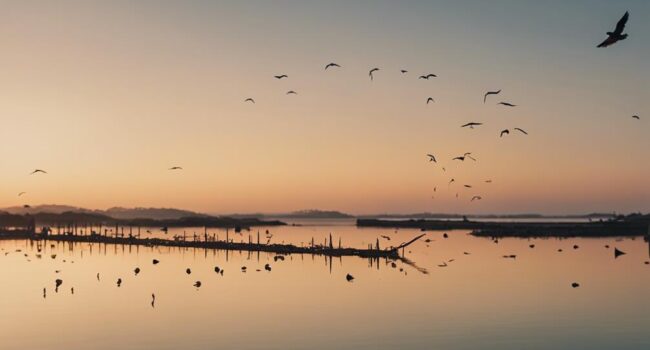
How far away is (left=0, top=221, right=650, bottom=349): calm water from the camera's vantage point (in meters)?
41.0

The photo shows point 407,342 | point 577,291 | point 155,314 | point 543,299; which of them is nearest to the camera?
point 407,342

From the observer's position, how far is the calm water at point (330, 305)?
41000mm

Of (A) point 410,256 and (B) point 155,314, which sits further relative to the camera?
(A) point 410,256

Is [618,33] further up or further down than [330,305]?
further up

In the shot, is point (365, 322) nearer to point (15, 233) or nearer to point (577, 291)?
point (577, 291)

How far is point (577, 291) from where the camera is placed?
63.3 m

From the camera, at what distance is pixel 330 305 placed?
178 feet

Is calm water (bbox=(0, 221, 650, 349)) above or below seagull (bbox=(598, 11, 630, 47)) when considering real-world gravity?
below

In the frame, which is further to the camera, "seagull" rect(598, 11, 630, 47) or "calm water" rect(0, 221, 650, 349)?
"calm water" rect(0, 221, 650, 349)

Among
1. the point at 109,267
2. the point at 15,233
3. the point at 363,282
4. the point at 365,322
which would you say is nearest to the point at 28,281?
the point at 109,267

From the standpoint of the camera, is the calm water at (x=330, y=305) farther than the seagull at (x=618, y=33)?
Yes

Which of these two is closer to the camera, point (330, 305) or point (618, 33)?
point (618, 33)

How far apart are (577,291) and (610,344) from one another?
23867mm

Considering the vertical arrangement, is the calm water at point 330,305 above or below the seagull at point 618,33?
below
